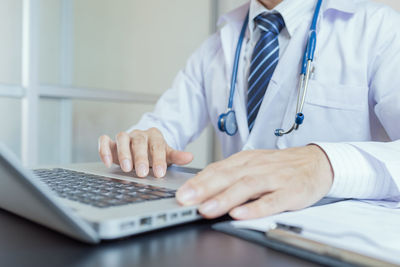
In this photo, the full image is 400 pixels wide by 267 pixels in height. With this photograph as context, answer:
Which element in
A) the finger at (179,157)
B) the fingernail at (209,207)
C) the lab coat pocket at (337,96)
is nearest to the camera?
the fingernail at (209,207)

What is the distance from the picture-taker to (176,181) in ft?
1.82

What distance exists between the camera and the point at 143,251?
297 mm

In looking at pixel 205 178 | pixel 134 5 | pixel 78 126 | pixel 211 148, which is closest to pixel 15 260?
pixel 205 178

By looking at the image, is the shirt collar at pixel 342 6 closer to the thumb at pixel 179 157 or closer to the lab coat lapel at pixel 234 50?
the lab coat lapel at pixel 234 50

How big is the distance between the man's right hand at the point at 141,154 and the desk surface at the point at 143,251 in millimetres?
262

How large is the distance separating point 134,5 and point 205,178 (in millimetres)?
1705

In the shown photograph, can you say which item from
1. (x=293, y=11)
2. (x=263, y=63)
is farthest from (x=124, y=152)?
(x=293, y=11)

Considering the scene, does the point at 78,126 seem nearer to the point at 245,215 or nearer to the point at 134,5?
the point at 134,5

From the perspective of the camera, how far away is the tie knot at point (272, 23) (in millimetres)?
927

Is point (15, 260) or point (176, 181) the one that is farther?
point (176, 181)

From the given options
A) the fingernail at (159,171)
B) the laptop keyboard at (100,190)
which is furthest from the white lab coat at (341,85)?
the laptop keyboard at (100,190)

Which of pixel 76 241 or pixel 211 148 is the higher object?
pixel 76 241

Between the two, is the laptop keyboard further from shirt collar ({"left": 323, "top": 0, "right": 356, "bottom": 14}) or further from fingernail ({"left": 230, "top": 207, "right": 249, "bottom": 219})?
shirt collar ({"left": 323, "top": 0, "right": 356, "bottom": 14})

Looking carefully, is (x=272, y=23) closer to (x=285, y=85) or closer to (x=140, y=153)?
(x=285, y=85)
